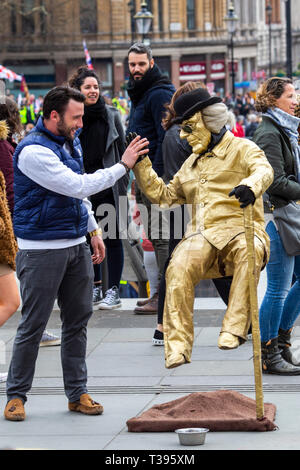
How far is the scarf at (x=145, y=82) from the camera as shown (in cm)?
876

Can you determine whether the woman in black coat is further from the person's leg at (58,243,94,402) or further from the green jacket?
the person's leg at (58,243,94,402)

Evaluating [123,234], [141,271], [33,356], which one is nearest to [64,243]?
[33,356]

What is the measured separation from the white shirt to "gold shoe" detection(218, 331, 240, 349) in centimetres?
106

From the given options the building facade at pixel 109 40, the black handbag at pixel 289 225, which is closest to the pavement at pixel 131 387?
the black handbag at pixel 289 225

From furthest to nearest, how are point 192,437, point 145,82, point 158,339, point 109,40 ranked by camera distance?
point 109,40, point 145,82, point 158,339, point 192,437

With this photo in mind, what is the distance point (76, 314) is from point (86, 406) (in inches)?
20.5

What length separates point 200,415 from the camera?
19.9ft

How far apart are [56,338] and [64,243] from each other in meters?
2.31

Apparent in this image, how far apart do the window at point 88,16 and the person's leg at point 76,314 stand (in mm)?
74358

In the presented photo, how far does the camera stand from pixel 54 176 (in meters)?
6.10

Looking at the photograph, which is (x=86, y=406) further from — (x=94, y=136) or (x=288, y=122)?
(x=94, y=136)

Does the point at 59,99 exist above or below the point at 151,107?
above

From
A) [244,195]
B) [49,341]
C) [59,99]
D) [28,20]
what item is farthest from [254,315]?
[28,20]

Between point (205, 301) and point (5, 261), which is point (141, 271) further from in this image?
point (5, 261)
